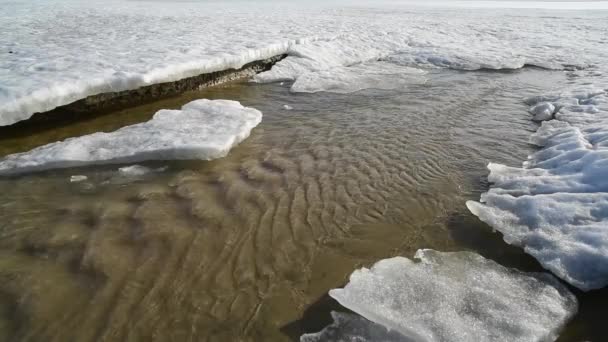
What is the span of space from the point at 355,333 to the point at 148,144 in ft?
9.33

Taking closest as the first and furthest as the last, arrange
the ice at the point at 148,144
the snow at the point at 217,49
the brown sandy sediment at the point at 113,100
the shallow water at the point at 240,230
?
the shallow water at the point at 240,230 < the ice at the point at 148,144 < the brown sandy sediment at the point at 113,100 < the snow at the point at 217,49

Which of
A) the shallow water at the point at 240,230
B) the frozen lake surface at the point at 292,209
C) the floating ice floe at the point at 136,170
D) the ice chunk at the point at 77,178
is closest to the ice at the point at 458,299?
the frozen lake surface at the point at 292,209

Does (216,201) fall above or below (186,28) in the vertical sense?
below

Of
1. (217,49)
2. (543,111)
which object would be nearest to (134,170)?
(217,49)

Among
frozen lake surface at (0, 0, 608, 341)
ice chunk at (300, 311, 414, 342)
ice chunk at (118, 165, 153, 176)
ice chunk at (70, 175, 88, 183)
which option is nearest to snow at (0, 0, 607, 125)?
frozen lake surface at (0, 0, 608, 341)

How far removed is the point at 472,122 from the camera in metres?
4.90

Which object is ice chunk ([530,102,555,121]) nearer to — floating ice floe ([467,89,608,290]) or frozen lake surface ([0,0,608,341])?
frozen lake surface ([0,0,608,341])

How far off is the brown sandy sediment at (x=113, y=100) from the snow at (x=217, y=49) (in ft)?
0.93

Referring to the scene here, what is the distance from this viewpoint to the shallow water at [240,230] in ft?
6.54

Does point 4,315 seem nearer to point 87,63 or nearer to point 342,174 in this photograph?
point 342,174

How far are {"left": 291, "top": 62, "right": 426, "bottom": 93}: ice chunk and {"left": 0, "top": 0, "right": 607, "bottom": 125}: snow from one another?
7cm

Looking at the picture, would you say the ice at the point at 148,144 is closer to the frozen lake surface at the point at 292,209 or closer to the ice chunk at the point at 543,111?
the frozen lake surface at the point at 292,209

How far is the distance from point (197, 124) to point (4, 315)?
276 cm

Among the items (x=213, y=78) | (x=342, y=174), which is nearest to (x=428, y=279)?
(x=342, y=174)
